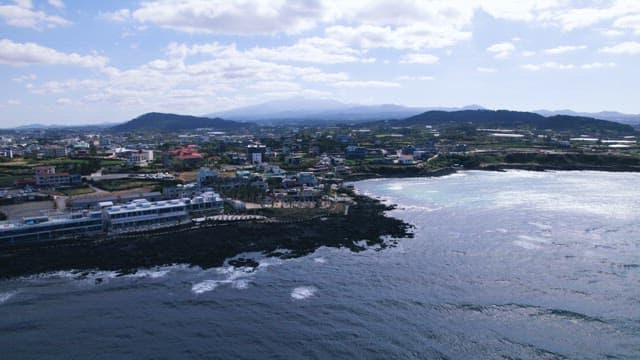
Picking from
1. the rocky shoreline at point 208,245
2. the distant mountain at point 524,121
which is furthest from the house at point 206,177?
the distant mountain at point 524,121

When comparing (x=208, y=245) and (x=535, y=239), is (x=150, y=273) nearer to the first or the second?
(x=208, y=245)

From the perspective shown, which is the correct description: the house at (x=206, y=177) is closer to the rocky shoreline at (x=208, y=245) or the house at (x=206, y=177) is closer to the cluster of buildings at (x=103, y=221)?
the cluster of buildings at (x=103, y=221)

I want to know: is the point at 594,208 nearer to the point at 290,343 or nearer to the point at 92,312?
the point at 290,343

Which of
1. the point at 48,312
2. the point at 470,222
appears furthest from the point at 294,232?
the point at 48,312

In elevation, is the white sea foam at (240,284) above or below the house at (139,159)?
below

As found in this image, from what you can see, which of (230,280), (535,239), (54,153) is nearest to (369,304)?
(230,280)

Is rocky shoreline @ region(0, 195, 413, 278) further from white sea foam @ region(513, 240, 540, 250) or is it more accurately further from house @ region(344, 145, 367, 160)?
house @ region(344, 145, 367, 160)

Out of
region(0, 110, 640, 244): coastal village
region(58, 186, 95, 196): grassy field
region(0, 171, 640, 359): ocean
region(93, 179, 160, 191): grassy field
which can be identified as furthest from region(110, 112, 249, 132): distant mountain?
region(0, 171, 640, 359): ocean
